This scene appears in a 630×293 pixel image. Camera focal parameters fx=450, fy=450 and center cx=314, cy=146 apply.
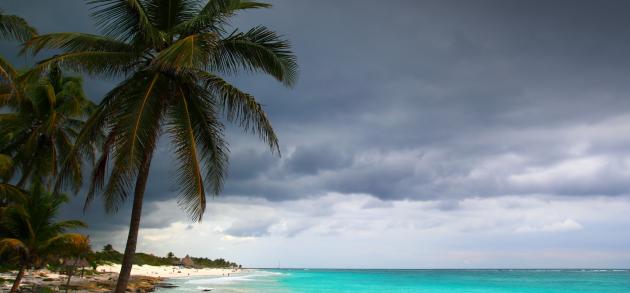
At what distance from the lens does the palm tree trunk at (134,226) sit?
8.88m

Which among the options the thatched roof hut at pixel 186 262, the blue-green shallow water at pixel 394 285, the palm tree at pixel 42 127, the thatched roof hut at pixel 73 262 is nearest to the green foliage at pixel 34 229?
the palm tree at pixel 42 127

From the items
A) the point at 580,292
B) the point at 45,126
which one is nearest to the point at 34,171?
the point at 45,126

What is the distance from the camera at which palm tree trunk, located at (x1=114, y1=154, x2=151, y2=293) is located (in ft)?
29.1

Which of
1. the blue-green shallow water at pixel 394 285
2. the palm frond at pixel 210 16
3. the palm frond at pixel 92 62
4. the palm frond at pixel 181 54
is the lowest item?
the blue-green shallow water at pixel 394 285

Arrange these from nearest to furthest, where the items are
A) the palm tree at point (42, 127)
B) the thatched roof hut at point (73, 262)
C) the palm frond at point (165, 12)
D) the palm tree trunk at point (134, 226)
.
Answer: the palm tree trunk at point (134, 226), the palm frond at point (165, 12), the palm tree at point (42, 127), the thatched roof hut at point (73, 262)

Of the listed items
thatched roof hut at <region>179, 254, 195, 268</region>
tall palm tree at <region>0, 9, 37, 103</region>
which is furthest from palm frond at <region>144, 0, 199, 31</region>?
thatched roof hut at <region>179, 254, 195, 268</region>

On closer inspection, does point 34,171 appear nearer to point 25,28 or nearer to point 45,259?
point 45,259

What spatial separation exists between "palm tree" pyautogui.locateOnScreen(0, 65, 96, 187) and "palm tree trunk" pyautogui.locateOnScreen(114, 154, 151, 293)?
38.3 ft

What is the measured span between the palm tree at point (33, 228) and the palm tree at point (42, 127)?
1.68 meters

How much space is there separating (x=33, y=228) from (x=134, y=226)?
12356mm

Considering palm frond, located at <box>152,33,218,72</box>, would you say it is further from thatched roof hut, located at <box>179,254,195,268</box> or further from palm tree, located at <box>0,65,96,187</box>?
thatched roof hut, located at <box>179,254,195,268</box>

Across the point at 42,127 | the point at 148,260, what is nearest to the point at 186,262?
the point at 148,260

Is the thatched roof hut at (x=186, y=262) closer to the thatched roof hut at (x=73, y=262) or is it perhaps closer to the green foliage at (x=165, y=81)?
the thatched roof hut at (x=73, y=262)

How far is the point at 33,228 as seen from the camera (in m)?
18.4
